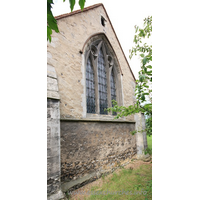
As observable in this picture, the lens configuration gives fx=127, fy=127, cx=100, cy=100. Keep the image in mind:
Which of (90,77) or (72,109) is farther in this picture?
(90,77)

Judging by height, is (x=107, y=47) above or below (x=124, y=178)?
above

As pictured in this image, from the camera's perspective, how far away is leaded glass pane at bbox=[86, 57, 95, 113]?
204 inches

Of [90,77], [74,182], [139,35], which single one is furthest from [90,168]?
[139,35]

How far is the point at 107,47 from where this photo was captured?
6945 mm

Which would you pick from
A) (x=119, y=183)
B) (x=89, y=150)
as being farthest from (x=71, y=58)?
(x=119, y=183)

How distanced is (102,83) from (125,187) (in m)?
4.23

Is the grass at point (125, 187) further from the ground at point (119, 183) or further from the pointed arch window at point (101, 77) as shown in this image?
the pointed arch window at point (101, 77)

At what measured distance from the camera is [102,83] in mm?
6211

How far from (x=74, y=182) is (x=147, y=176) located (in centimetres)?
265

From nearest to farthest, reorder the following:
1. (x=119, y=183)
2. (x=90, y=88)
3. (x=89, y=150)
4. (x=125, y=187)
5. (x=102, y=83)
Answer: (x=125, y=187), (x=119, y=183), (x=89, y=150), (x=90, y=88), (x=102, y=83)

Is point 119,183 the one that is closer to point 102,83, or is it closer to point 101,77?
point 102,83

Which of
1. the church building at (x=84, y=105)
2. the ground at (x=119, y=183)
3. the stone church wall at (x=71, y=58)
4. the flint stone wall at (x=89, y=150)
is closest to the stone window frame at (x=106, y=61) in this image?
the church building at (x=84, y=105)

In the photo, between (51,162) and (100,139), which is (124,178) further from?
(51,162)

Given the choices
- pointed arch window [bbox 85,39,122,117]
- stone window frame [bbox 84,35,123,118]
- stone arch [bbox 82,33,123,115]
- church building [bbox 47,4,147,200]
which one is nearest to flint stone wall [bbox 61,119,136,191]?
church building [bbox 47,4,147,200]
